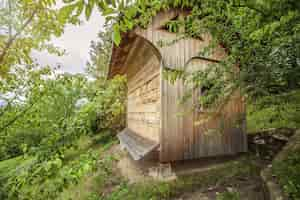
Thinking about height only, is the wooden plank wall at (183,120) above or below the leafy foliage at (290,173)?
above

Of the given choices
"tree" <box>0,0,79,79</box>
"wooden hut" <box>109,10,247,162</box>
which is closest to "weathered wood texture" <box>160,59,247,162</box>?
"wooden hut" <box>109,10,247,162</box>

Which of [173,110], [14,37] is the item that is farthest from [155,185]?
[14,37]

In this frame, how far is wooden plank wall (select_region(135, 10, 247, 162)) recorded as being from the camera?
10.4ft

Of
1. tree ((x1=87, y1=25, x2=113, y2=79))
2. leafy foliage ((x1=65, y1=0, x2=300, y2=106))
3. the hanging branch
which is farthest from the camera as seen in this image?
tree ((x1=87, y1=25, x2=113, y2=79))

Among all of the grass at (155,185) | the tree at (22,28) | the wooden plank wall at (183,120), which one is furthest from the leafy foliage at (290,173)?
the tree at (22,28)

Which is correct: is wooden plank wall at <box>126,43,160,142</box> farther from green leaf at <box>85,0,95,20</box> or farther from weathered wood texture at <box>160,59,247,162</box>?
green leaf at <box>85,0,95,20</box>

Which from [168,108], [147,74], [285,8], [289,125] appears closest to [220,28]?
[285,8]

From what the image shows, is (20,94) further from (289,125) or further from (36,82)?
(289,125)

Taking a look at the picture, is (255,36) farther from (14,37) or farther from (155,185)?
(155,185)

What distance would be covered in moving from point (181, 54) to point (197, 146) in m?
2.25

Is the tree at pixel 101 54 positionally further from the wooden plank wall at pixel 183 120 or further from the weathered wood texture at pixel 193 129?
the weathered wood texture at pixel 193 129

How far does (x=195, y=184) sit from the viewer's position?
316 centimetres

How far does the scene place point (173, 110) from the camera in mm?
3299

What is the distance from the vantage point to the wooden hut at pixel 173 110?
316 cm
